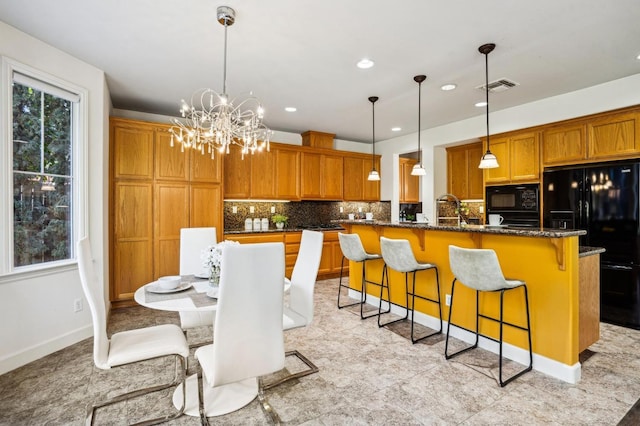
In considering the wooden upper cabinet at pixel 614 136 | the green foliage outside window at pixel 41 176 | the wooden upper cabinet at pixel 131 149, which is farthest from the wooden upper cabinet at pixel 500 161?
the green foliage outside window at pixel 41 176

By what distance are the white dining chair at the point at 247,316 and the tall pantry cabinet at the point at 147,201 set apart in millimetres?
2926

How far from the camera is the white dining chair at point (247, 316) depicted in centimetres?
161

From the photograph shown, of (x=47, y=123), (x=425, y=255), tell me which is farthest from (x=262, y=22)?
(x=425, y=255)

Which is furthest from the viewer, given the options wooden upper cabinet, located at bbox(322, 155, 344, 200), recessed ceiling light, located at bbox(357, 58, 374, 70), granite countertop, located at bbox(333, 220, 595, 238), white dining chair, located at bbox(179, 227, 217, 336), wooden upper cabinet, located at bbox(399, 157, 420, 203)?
wooden upper cabinet, located at bbox(399, 157, 420, 203)

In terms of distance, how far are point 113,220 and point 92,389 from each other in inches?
91.3

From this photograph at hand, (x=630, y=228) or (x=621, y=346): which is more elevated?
(x=630, y=228)

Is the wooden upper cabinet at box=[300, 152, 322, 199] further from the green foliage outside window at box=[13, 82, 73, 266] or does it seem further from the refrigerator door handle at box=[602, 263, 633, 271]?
the refrigerator door handle at box=[602, 263, 633, 271]

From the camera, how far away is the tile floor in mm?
2014

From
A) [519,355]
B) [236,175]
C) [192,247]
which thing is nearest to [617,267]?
[519,355]

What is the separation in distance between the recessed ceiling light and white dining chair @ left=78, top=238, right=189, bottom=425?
9.15 ft

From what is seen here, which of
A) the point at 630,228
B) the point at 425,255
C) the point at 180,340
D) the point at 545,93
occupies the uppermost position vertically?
the point at 545,93

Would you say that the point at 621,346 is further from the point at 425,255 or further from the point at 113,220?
the point at 113,220

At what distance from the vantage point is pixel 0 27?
2.57m

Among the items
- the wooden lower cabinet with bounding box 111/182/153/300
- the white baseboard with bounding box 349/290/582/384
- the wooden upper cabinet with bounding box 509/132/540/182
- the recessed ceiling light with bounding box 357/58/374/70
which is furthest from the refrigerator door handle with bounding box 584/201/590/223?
the wooden lower cabinet with bounding box 111/182/153/300
